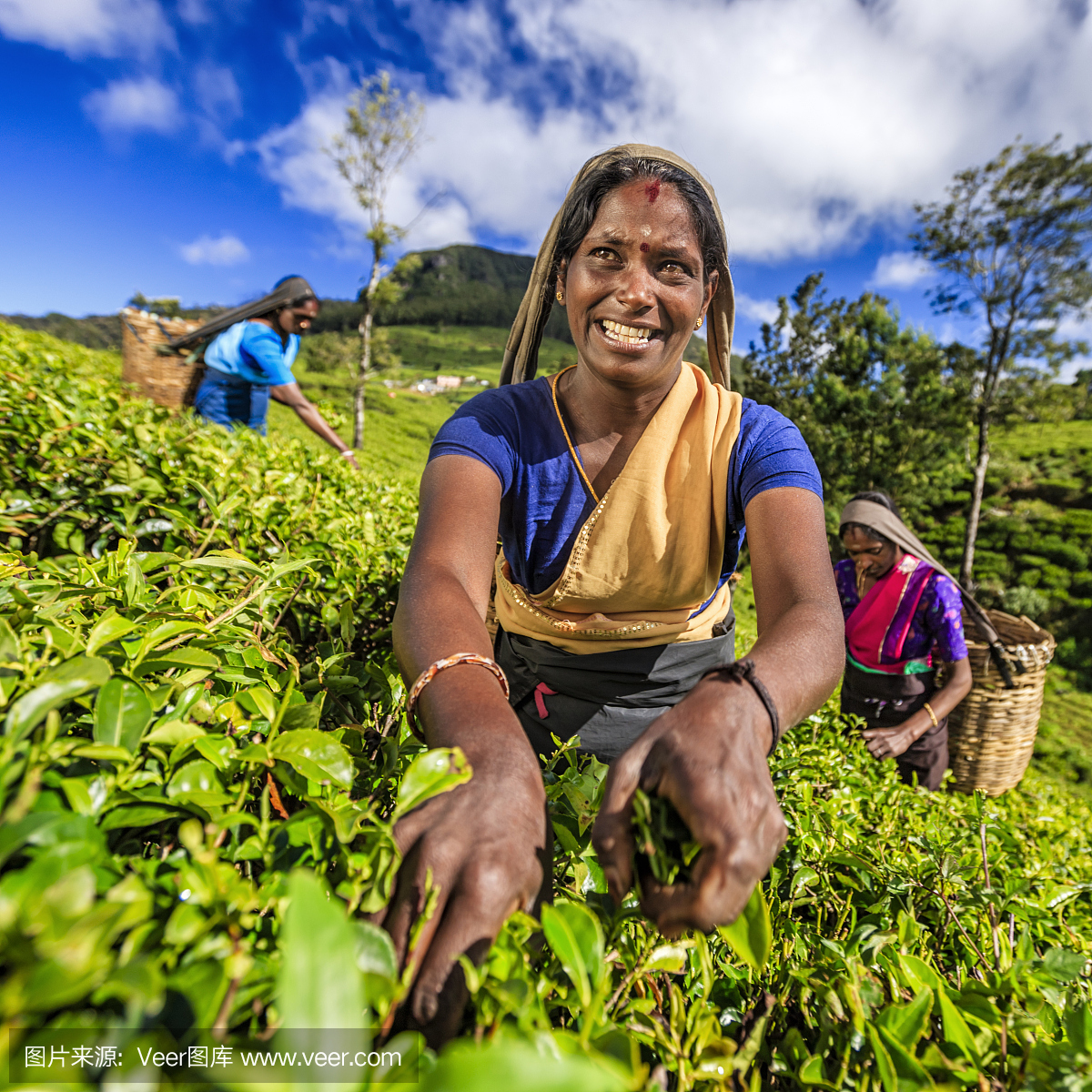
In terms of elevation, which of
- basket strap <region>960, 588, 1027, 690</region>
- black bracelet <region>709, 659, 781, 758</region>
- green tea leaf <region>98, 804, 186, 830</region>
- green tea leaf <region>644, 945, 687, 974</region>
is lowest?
basket strap <region>960, 588, 1027, 690</region>

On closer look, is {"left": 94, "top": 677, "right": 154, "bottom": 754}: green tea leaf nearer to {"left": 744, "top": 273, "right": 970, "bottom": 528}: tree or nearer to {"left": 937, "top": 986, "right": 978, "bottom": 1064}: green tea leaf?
{"left": 937, "top": 986, "right": 978, "bottom": 1064}: green tea leaf

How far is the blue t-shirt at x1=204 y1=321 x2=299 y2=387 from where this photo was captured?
3.96 m

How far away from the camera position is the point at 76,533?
213cm

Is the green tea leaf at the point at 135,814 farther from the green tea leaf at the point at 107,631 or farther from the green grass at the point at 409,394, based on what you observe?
the green grass at the point at 409,394

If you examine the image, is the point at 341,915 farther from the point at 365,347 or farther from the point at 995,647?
the point at 365,347

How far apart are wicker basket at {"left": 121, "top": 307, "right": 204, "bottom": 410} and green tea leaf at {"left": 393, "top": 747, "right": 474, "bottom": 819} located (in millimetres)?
5046

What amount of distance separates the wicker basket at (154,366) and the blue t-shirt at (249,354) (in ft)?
3.40

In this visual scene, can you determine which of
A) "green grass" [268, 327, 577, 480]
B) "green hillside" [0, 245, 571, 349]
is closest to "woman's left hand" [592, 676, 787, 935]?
"green grass" [268, 327, 577, 480]

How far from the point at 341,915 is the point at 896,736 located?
388 centimetres

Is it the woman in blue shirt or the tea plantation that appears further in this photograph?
the woman in blue shirt

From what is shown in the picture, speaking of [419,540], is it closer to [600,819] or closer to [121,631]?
[121,631]

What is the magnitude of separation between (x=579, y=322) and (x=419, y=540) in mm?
961

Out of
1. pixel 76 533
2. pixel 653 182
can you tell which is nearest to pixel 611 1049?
pixel 653 182

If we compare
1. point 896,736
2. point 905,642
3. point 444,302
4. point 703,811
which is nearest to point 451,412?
point 905,642
